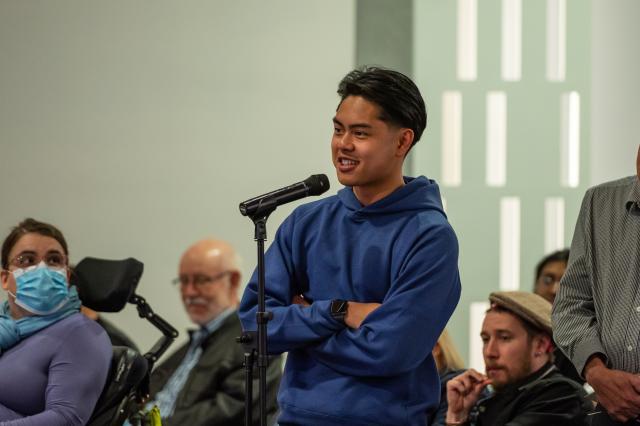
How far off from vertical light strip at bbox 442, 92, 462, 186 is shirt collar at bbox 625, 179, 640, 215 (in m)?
3.11

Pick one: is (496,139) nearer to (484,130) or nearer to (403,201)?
(484,130)

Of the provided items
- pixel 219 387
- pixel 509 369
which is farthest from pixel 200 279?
pixel 509 369

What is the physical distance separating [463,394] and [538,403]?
0.93ft

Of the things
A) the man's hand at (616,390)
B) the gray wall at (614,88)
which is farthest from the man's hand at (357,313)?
the gray wall at (614,88)

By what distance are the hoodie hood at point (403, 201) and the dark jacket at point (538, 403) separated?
0.98 meters

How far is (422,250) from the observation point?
2584 millimetres

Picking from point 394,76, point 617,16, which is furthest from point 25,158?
point 394,76

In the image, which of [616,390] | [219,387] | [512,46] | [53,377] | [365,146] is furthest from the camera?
[512,46]

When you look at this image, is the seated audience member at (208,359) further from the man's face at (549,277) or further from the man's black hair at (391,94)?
the man's black hair at (391,94)

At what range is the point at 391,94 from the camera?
2.69 m

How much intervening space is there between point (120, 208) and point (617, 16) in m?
2.76

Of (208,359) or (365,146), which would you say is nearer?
(365,146)

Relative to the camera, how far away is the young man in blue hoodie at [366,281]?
2.53 meters

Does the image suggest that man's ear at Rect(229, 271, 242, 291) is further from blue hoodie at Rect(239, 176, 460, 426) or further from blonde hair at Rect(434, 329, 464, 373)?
blue hoodie at Rect(239, 176, 460, 426)
